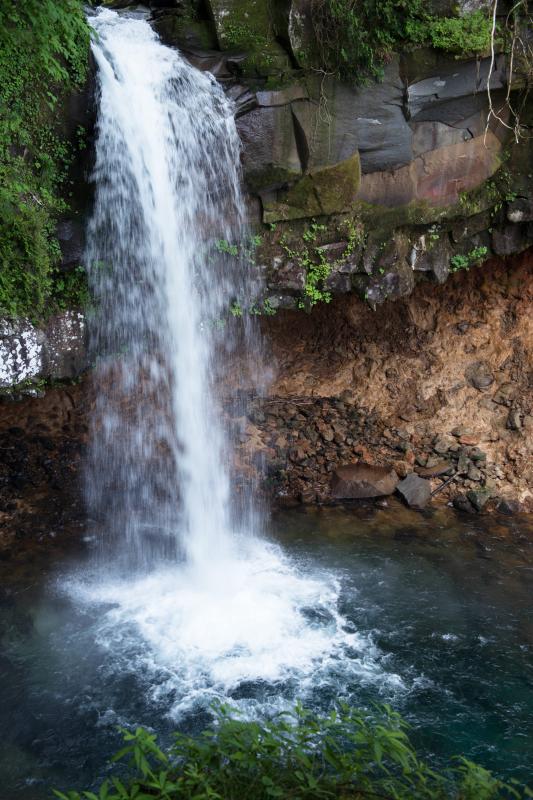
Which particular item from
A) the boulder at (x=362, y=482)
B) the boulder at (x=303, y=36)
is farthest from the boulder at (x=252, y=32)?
the boulder at (x=362, y=482)

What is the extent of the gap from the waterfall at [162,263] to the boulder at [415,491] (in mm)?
2771

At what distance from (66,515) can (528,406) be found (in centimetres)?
751

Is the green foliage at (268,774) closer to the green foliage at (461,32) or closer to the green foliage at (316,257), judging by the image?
the green foliage at (316,257)

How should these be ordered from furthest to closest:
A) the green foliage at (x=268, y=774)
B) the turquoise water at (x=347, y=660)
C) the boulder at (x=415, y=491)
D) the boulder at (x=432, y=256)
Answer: the boulder at (x=415, y=491) < the boulder at (x=432, y=256) < the turquoise water at (x=347, y=660) < the green foliage at (x=268, y=774)

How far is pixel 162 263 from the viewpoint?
8141 mm

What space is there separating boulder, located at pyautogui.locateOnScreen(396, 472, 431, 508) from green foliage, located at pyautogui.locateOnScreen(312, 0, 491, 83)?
5.86m

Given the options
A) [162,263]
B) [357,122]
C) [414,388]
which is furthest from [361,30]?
[414,388]

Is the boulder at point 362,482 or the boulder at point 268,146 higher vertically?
the boulder at point 268,146

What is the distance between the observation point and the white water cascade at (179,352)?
6.92 meters

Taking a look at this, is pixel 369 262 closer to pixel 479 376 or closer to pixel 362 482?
pixel 479 376

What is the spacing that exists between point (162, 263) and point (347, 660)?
513 cm

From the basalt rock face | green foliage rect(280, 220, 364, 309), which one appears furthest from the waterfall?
green foliage rect(280, 220, 364, 309)

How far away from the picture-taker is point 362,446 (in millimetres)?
10945

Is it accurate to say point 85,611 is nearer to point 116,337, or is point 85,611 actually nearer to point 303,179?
point 116,337
